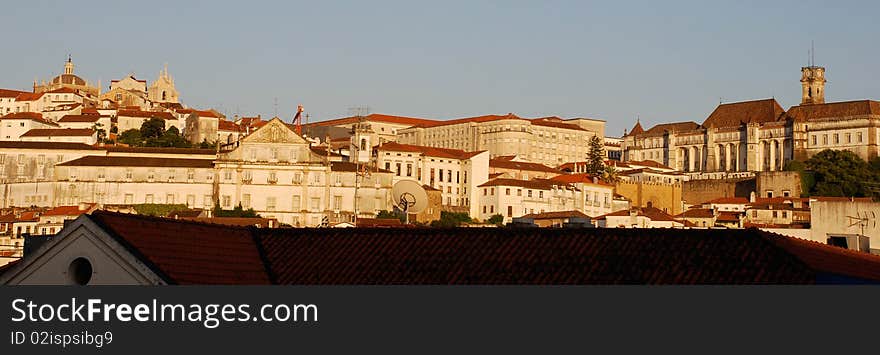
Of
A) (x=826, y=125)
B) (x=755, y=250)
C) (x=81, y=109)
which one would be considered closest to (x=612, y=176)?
(x=826, y=125)

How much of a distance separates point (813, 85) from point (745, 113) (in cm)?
1135

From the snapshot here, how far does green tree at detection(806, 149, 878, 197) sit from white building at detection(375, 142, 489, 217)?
3320 cm

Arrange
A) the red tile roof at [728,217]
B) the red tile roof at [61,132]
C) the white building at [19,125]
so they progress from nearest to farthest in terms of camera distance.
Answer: the red tile roof at [728,217] < the red tile roof at [61,132] < the white building at [19,125]

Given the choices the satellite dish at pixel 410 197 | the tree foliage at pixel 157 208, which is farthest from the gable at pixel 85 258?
the tree foliage at pixel 157 208

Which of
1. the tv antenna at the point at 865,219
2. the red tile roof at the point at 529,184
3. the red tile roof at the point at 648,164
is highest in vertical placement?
the red tile roof at the point at 648,164

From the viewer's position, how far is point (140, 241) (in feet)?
50.3

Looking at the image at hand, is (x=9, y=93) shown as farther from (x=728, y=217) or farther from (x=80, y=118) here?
(x=728, y=217)

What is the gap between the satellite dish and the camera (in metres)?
81.1

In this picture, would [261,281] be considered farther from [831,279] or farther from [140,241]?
[831,279]

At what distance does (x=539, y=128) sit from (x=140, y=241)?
6177 inches

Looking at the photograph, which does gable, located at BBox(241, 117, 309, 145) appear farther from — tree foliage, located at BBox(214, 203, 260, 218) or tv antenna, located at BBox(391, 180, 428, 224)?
tv antenna, located at BBox(391, 180, 428, 224)

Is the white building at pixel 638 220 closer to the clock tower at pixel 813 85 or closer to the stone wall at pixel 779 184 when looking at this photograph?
the stone wall at pixel 779 184

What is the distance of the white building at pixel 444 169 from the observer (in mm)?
123006
